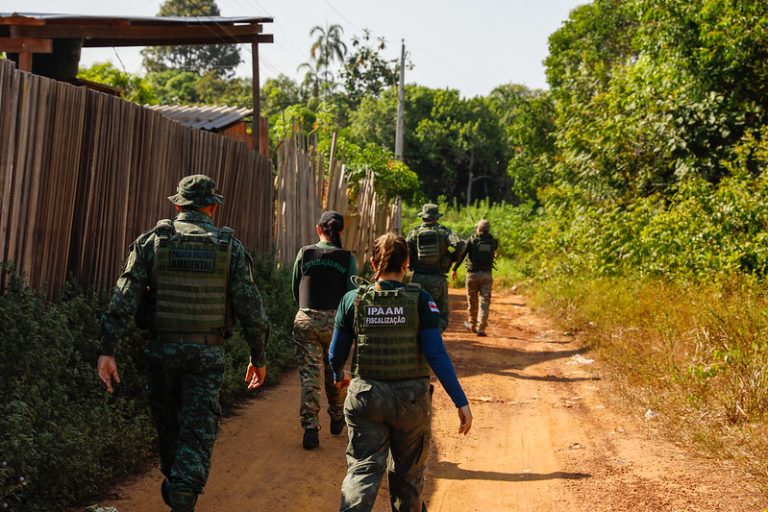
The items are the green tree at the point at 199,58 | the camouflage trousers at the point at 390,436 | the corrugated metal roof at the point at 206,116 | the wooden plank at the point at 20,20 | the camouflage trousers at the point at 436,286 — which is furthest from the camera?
the green tree at the point at 199,58

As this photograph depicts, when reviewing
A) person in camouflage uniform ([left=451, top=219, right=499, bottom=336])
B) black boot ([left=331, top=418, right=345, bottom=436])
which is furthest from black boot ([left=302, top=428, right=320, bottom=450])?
person in camouflage uniform ([left=451, top=219, right=499, bottom=336])

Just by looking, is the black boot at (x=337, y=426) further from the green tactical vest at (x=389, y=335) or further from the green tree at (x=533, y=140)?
the green tree at (x=533, y=140)

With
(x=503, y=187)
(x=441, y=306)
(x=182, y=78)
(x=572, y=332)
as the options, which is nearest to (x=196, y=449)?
(x=441, y=306)

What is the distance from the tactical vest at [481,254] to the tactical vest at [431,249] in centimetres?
298

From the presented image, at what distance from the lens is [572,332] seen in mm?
12711

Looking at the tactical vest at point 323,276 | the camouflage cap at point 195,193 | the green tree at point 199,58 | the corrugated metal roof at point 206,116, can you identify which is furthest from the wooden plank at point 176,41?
the green tree at point 199,58

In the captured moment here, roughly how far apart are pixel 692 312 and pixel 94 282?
6217 mm

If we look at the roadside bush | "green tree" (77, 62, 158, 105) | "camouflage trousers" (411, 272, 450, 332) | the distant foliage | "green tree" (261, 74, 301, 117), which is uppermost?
"green tree" (261, 74, 301, 117)

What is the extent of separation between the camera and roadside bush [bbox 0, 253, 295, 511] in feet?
13.7

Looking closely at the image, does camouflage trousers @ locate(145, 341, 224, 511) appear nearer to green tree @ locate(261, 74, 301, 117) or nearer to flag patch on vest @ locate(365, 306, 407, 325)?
flag patch on vest @ locate(365, 306, 407, 325)

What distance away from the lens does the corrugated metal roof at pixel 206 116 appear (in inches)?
535

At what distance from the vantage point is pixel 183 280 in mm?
4332

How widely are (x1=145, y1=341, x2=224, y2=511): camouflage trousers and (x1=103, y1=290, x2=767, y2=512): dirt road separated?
0.71 meters

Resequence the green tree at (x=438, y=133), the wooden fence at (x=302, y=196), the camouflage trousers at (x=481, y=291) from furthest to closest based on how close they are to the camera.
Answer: the green tree at (x=438, y=133) < the camouflage trousers at (x=481, y=291) < the wooden fence at (x=302, y=196)
